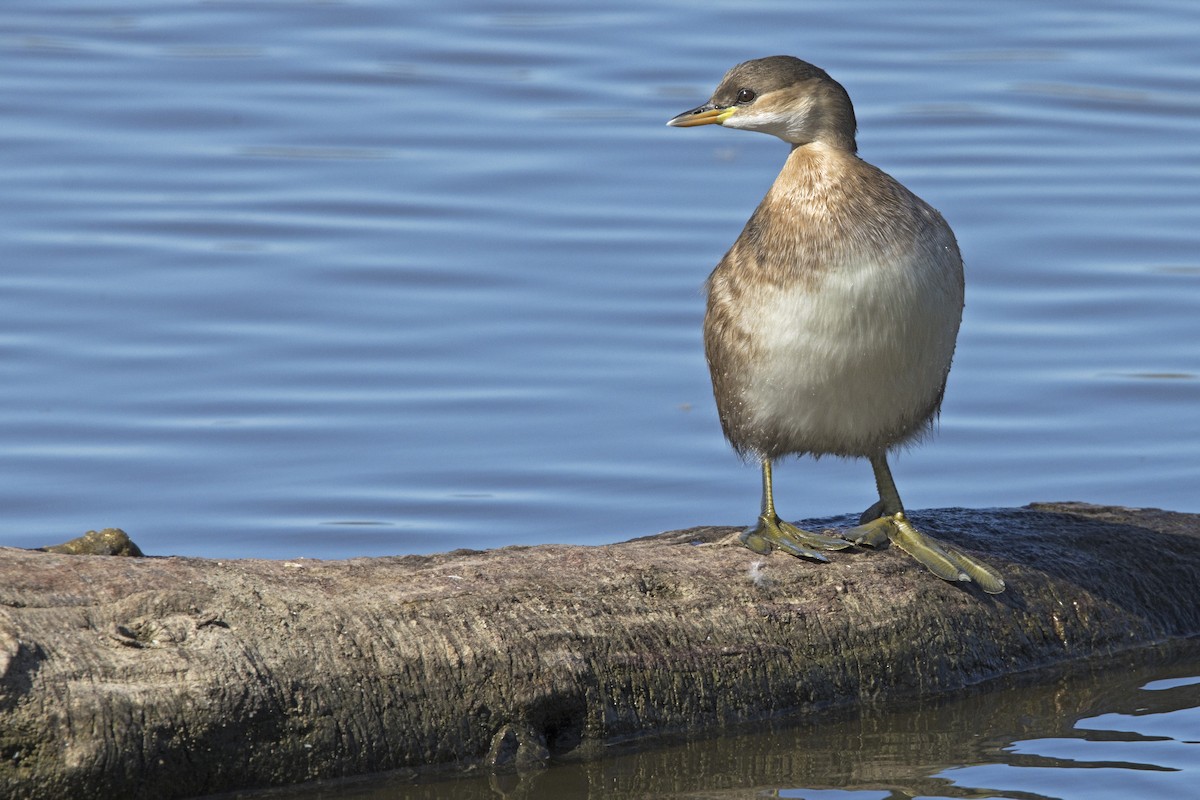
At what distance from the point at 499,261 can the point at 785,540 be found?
4.94 m

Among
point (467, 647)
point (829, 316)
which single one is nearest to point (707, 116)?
point (829, 316)

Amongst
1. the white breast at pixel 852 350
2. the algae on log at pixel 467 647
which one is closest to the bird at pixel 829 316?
the white breast at pixel 852 350

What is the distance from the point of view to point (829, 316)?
6.11 m

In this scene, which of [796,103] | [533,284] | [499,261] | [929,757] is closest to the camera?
[929,757]

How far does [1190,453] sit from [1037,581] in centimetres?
287

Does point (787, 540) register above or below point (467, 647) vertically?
above

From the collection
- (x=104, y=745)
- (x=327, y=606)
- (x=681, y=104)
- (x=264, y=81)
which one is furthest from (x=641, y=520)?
(x=264, y=81)

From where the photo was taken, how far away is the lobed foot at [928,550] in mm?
6148

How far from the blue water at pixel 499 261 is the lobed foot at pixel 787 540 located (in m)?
1.93

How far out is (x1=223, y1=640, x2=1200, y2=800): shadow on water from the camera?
5.53 meters

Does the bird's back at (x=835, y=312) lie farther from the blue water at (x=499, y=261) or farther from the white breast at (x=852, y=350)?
the blue water at (x=499, y=261)

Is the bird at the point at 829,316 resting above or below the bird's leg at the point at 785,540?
above

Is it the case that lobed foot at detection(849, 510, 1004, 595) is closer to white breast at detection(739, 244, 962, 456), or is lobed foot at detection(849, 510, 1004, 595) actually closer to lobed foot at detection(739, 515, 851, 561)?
lobed foot at detection(739, 515, 851, 561)

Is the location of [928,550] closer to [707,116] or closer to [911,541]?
[911,541]
